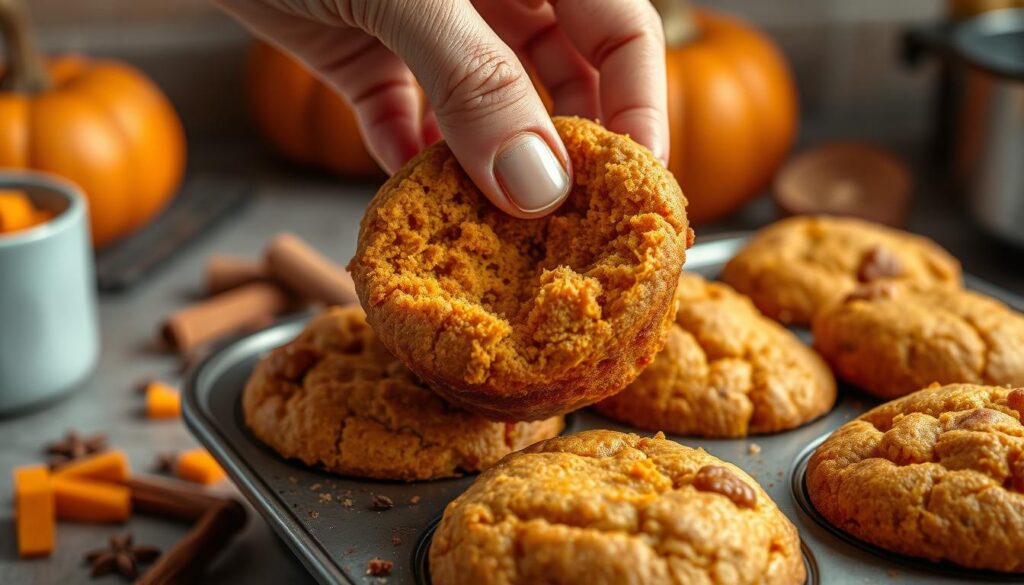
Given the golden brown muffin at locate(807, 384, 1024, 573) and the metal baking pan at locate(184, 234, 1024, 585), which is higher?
the golden brown muffin at locate(807, 384, 1024, 573)

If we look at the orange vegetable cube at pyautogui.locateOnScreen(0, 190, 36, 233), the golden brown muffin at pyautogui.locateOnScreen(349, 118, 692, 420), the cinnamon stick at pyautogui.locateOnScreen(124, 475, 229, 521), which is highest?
the golden brown muffin at pyautogui.locateOnScreen(349, 118, 692, 420)

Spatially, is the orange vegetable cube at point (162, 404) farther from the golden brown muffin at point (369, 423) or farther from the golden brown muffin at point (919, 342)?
the golden brown muffin at point (919, 342)

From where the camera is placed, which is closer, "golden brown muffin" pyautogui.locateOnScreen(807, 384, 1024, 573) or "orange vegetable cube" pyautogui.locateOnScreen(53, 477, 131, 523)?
"golden brown muffin" pyautogui.locateOnScreen(807, 384, 1024, 573)

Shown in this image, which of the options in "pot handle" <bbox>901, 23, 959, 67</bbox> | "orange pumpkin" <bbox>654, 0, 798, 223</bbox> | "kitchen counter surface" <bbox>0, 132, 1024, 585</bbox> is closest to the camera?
"kitchen counter surface" <bbox>0, 132, 1024, 585</bbox>

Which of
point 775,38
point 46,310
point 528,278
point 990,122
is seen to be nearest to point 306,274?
point 46,310

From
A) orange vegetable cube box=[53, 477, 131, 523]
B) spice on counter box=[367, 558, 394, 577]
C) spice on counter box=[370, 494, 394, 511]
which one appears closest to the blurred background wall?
orange vegetable cube box=[53, 477, 131, 523]

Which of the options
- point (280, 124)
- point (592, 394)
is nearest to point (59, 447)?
point (592, 394)

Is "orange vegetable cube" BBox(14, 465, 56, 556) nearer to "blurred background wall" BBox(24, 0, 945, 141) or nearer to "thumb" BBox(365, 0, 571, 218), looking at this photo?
"thumb" BBox(365, 0, 571, 218)

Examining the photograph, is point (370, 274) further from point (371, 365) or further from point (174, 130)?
point (174, 130)

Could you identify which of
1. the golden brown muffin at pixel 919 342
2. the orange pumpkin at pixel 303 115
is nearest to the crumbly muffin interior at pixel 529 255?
the golden brown muffin at pixel 919 342
